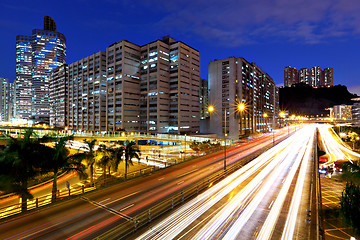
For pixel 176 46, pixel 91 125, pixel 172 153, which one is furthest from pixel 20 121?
pixel 172 153

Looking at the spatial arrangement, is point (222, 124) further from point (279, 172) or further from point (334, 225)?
point (334, 225)

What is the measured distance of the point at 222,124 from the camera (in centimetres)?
9950

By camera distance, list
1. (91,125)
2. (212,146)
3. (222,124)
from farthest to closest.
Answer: (91,125) < (222,124) < (212,146)

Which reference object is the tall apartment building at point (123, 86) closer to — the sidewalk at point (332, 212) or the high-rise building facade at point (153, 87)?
the high-rise building facade at point (153, 87)

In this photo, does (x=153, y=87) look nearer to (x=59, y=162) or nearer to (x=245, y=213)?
(x=59, y=162)

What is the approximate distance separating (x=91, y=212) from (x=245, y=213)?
11681 mm

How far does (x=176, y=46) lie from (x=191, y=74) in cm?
1507

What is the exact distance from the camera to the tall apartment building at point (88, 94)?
10356cm

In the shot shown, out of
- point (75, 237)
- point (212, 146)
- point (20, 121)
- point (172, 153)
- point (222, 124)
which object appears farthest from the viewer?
point (20, 121)

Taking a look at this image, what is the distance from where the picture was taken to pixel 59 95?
141 metres

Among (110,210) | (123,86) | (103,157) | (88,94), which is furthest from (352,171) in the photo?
(88,94)

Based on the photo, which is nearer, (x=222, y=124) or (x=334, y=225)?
(x=334, y=225)

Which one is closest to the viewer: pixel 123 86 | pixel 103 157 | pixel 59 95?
pixel 103 157

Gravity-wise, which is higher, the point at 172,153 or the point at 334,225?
the point at 172,153
